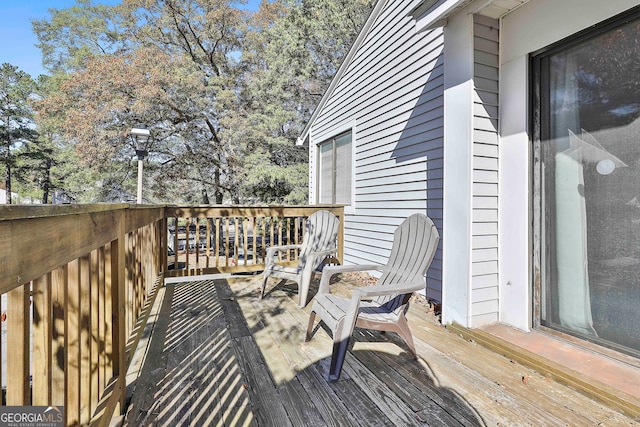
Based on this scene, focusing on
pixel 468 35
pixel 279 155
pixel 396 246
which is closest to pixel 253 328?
pixel 396 246

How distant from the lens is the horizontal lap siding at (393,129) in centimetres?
356

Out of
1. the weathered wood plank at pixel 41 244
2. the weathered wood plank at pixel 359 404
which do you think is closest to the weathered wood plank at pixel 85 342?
the weathered wood plank at pixel 41 244

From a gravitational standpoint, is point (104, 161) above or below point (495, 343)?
above

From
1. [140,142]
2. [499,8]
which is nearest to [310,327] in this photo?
[499,8]

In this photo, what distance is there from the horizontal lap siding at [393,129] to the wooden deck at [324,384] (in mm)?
1292

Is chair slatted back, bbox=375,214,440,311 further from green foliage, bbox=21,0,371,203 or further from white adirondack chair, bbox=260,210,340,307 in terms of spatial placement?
green foliage, bbox=21,0,371,203

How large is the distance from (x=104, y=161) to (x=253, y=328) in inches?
431

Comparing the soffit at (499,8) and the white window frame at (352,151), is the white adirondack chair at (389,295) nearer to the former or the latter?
the soffit at (499,8)

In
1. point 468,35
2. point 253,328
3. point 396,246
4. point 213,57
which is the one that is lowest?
point 253,328

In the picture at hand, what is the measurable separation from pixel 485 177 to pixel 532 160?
351 millimetres

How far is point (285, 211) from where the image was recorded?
5055mm

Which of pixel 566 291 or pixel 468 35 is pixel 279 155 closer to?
pixel 468 35

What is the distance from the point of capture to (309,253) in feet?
13.1

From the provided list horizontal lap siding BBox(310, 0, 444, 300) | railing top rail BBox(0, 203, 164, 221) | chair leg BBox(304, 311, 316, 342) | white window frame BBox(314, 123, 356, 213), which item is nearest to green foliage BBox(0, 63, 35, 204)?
white window frame BBox(314, 123, 356, 213)
